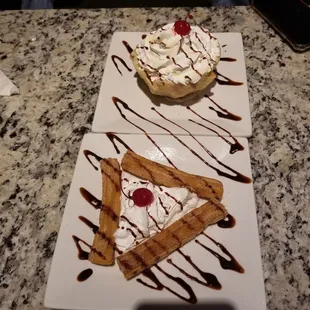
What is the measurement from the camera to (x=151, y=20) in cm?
144

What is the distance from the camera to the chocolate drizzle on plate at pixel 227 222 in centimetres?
91

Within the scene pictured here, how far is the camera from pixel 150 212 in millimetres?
912

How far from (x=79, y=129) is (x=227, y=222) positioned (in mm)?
493

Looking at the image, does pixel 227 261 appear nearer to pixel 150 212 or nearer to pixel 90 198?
pixel 150 212

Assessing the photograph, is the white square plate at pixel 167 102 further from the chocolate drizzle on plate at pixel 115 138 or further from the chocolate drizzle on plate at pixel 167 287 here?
the chocolate drizzle on plate at pixel 167 287

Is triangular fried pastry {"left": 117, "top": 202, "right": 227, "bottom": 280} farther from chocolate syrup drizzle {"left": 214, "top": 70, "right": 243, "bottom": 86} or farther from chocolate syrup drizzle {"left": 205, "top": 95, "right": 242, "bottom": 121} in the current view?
chocolate syrup drizzle {"left": 214, "top": 70, "right": 243, "bottom": 86}

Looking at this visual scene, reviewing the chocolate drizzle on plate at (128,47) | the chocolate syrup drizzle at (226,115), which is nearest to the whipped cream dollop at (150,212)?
the chocolate syrup drizzle at (226,115)

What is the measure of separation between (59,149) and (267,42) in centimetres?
75

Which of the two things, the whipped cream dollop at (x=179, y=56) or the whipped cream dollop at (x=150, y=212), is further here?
the whipped cream dollop at (x=179, y=56)

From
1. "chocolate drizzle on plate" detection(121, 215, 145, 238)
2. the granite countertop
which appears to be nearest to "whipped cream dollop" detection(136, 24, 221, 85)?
the granite countertop

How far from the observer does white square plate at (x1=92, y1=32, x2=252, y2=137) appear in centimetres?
110

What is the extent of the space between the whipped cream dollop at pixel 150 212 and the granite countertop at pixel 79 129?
Answer: 0.17 meters

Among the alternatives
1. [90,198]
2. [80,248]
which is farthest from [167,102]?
[80,248]

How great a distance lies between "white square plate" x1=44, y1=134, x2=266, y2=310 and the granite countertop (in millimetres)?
55
